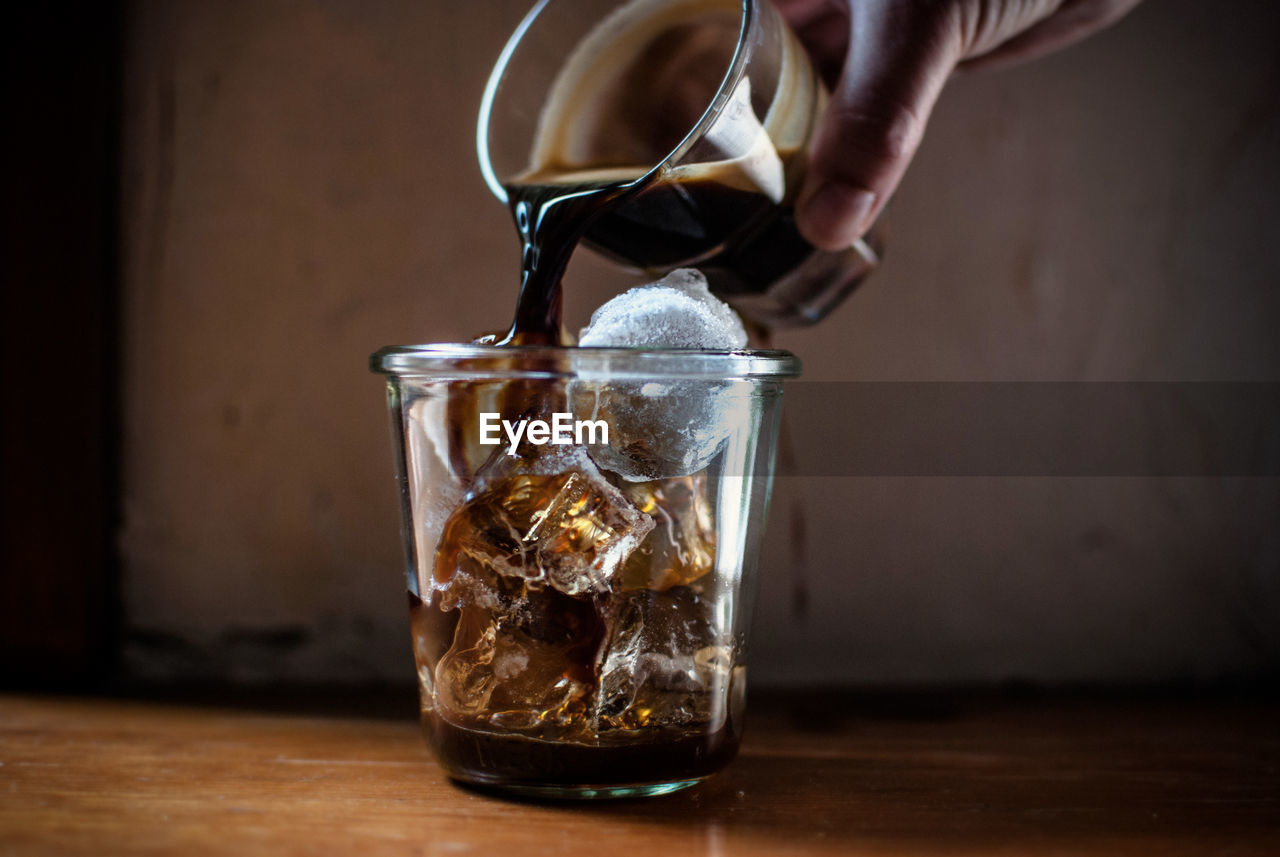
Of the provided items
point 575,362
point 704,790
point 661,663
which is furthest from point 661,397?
point 704,790

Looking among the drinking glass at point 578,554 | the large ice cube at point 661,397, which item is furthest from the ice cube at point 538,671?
the large ice cube at point 661,397

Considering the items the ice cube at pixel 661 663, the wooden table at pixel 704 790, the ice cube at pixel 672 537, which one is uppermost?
the ice cube at pixel 672 537

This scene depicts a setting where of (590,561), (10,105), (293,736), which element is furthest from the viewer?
(10,105)

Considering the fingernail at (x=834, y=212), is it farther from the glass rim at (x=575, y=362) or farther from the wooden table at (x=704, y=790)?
the wooden table at (x=704, y=790)

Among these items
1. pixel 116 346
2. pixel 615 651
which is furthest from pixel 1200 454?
pixel 116 346

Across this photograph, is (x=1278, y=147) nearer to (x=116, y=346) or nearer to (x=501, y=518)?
(x=501, y=518)

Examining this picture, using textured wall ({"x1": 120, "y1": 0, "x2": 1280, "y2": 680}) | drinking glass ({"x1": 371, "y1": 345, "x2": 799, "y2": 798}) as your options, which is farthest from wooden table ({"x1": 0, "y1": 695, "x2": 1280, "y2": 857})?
textured wall ({"x1": 120, "y1": 0, "x2": 1280, "y2": 680})
